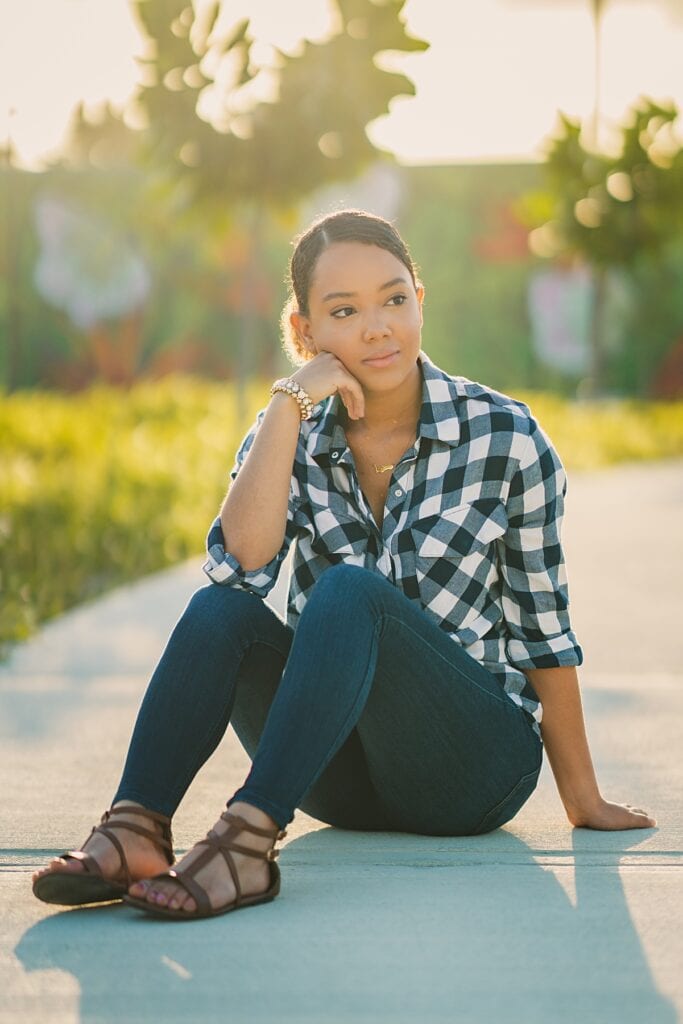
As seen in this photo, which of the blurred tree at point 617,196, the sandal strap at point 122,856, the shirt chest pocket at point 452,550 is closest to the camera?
the sandal strap at point 122,856

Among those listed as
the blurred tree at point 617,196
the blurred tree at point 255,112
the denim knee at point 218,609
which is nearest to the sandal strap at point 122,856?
the denim knee at point 218,609

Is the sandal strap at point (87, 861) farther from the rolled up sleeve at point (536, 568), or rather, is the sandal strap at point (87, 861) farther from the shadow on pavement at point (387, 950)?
the rolled up sleeve at point (536, 568)

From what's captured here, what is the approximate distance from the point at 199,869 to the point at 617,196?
58.0 feet

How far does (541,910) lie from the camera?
256 centimetres

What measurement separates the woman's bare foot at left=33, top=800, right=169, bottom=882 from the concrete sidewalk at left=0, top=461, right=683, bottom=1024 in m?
0.07

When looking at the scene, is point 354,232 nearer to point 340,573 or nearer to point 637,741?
point 340,573

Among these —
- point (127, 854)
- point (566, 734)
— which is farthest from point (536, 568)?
point (127, 854)

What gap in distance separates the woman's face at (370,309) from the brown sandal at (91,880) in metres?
0.92

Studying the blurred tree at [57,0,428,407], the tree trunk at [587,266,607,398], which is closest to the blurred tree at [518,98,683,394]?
the tree trunk at [587,266,607,398]

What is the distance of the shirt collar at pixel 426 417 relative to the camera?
2.92 m

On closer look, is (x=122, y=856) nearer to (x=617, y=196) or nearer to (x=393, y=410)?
(x=393, y=410)

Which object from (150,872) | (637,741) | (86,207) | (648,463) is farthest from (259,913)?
(86,207)

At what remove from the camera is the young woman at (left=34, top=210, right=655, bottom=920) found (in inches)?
104

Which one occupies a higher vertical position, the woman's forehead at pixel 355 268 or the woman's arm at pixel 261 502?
the woman's forehead at pixel 355 268
